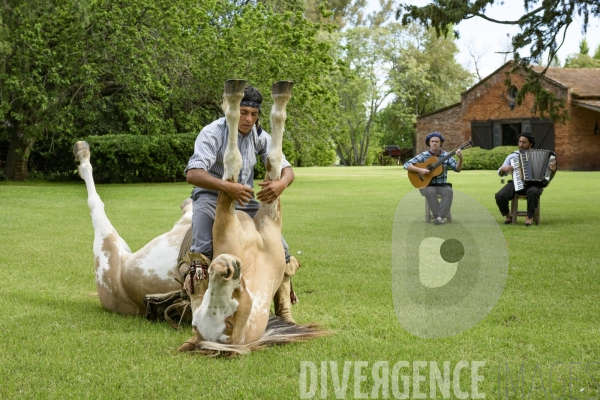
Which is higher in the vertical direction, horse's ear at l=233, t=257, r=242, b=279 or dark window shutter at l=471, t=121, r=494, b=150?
dark window shutter at l=471, t=121, r=494, b=150

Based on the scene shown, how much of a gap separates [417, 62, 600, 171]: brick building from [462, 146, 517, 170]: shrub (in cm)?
220

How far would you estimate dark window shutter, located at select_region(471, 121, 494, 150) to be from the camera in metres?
46.8

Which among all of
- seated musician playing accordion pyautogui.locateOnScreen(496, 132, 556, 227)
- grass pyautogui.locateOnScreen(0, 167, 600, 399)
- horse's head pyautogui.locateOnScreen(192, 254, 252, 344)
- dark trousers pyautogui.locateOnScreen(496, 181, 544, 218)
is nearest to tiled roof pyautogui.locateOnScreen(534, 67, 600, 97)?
seated musician playing accordion pyautogui.locateOnScreen(496, 132, 556, 227)

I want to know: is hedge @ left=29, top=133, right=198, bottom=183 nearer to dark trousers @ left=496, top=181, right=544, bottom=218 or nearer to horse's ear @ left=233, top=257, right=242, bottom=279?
dark trousers @ left=496, top=181, right=544, bottom=218

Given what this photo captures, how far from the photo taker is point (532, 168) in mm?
13891

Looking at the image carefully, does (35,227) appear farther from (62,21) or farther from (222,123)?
(62,21)

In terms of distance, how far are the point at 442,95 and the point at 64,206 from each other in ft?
179

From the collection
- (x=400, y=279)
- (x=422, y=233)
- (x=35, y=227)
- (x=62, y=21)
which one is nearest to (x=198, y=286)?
(x=422, y=233)

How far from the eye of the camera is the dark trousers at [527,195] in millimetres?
13664

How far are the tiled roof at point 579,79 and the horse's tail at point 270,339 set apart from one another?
4054 centimetres

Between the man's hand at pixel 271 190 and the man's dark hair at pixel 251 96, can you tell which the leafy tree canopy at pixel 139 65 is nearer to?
the man's dark hair at pixel 251 96

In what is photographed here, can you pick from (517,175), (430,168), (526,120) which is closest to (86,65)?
(430,168)

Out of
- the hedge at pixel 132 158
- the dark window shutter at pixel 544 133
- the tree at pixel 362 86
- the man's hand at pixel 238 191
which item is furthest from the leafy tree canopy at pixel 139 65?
the tree at pixel 362 86

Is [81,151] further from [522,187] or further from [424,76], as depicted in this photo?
[424,76]
